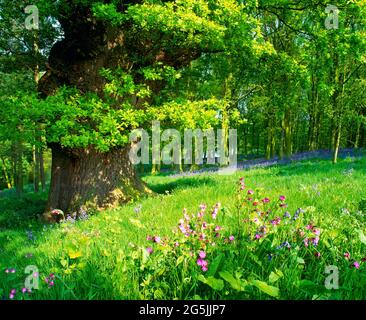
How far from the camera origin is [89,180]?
9.56 m

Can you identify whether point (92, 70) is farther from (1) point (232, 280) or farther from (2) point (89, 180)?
(1) point (232, 280)

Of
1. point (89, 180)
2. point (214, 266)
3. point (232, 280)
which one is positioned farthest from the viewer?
point (89, 180)

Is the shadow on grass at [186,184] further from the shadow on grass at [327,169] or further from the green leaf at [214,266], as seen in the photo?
the green leaf at [214,266]

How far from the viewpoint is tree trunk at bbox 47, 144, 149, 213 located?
31.2 ft

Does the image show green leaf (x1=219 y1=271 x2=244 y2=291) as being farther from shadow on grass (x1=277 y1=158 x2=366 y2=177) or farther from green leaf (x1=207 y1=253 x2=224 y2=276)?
shadow on grass (x1=277 y1=158 x2=366 y2=177)

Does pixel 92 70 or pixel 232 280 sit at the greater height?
pixel 92 70

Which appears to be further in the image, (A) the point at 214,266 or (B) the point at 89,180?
(B) the point at 89,180

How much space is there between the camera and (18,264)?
4.73 metres

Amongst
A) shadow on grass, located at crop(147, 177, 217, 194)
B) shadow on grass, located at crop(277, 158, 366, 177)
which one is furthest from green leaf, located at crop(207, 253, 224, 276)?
shadow on grass, located at crop(277, 158, 366, 177)

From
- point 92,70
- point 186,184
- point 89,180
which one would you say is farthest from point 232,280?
point 186,184

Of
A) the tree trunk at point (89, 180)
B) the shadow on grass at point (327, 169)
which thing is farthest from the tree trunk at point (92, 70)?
the shadow on grass at point (327, 169)


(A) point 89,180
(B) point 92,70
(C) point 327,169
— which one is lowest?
(A) point 89,180
